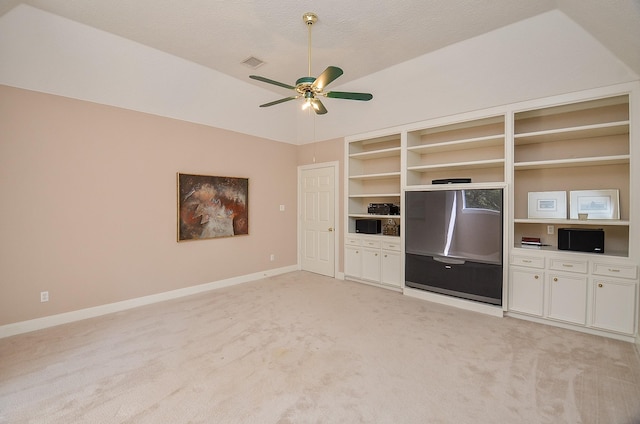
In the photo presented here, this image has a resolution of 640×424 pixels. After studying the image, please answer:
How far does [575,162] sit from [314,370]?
11.3ft

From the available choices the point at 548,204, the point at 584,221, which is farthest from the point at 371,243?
the point at 584,221

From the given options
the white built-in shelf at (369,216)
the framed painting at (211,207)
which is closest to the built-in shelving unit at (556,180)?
the white built-in shelf at (369,216)

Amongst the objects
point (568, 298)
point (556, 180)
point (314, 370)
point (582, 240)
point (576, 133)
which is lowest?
point (314, 370)

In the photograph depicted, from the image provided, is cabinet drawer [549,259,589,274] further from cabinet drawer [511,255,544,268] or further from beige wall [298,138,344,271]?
beige wall [298,138,344,271]

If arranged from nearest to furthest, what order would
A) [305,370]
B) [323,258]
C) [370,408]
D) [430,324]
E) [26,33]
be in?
[370,408], [305,370], [26,33], [430,324], [323,258]

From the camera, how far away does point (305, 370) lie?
2.33m

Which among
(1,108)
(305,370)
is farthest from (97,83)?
(305,370)

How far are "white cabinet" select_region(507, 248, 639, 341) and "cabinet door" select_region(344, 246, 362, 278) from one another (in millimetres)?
2218

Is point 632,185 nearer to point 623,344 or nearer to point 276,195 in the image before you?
point 623,344

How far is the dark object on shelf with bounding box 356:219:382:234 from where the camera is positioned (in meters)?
4.85

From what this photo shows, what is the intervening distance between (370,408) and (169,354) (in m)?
1.84

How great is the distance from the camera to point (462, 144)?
393 centimetres

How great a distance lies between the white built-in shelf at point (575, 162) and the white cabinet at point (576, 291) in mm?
998

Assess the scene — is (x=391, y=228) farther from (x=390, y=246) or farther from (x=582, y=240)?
(x=582, y=240)
